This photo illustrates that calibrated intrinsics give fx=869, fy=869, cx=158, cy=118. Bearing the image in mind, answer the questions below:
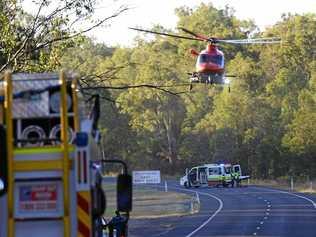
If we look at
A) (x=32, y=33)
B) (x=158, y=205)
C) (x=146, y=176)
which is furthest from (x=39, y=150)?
(x=146, y=176)

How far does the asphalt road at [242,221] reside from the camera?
3459 centimetres

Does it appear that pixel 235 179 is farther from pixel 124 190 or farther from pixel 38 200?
pixel 38 200

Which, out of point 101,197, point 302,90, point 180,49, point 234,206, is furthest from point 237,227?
point 180,49

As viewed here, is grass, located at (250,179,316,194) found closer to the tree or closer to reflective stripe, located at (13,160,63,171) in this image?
the tree

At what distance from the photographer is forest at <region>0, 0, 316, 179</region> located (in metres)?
87.6

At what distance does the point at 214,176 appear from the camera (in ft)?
273

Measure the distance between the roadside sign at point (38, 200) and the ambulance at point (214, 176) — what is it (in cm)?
7362

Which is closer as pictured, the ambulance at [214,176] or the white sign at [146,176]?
the white sign at [146,176]

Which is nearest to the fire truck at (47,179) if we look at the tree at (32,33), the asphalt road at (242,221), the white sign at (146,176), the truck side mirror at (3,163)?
the truck side mirror at (3,163)

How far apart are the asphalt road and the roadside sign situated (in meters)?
25.7

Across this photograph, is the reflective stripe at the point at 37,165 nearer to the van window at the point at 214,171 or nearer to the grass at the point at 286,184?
the grass at the point at 286,184

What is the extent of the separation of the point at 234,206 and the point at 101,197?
4578 cm

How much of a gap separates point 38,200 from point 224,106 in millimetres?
93471

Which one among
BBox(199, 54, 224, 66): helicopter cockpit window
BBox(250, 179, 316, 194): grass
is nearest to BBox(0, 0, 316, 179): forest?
BBox(250, 179, 316, 194): grass
